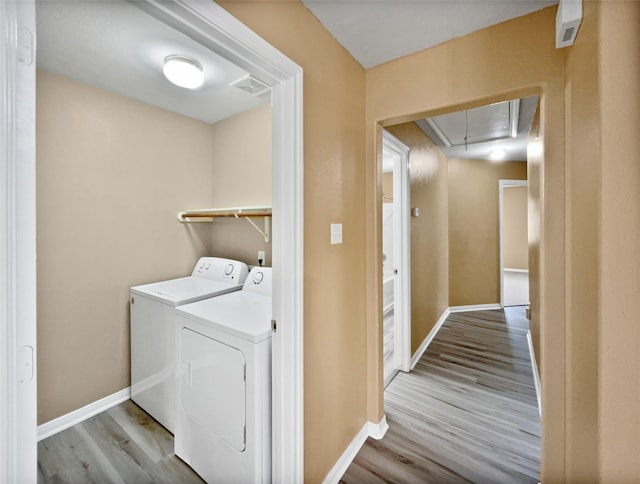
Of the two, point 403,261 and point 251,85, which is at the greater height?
point 251,85

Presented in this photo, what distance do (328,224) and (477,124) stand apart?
2499 millimetres

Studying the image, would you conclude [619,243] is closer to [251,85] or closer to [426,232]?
[251,85]

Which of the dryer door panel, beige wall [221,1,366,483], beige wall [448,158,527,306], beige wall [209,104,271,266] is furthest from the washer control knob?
beige wall [448,158,527,306]

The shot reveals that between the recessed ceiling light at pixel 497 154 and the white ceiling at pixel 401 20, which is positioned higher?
the recessed ceiling light at pixel 497 154

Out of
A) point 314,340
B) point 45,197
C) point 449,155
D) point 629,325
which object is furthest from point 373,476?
point 449,155

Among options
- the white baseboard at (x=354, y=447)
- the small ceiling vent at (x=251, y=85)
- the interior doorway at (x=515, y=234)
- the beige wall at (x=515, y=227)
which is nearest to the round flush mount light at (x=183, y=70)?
the small ceiling vent at (x=251, y=85)

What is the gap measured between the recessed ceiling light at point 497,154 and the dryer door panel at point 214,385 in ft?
14.3

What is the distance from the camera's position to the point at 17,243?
1.87 ft

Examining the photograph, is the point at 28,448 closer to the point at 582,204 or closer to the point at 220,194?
the point at 582,204

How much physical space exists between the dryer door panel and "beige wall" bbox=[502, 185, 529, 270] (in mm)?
7927

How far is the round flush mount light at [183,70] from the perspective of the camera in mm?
1722

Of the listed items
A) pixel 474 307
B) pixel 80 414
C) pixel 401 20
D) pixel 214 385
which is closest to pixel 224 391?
pixel 214 385

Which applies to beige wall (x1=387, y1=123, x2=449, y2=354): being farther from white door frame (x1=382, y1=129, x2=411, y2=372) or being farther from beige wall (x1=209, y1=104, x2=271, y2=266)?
beige wall (x1=209, y1=104, x2=271, y2=266)

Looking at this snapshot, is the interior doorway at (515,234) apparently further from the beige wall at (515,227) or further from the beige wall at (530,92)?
the beige wall at (530,92)
